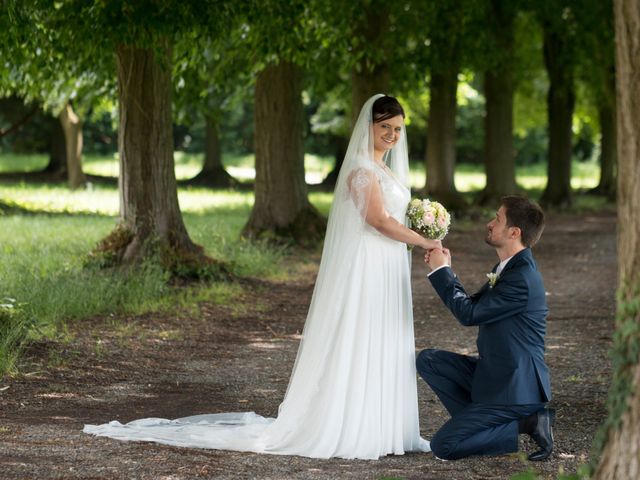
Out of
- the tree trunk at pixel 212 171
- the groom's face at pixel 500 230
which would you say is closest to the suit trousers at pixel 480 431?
the groom's face at pixel 500 230

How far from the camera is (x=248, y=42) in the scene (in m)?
15.4

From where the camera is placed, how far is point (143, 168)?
1373 centimetres

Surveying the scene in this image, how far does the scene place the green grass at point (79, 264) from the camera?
35.5ft

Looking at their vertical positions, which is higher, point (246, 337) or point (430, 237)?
point (430, 237)

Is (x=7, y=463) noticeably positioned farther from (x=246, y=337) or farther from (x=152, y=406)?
(x=246, y=337)

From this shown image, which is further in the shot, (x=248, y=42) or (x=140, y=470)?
(x=248, y=42)

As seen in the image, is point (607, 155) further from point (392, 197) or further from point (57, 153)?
point (392, 197)

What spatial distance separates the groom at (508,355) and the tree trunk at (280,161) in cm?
1233

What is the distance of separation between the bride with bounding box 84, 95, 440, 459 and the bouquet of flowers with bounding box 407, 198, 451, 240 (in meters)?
0.08

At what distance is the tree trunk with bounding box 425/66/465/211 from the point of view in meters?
27.6

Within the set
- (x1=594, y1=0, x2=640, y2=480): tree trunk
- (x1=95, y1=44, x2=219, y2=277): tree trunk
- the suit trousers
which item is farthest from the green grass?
(x1=594, y1=0, x2=640, y2=480): tree trunk

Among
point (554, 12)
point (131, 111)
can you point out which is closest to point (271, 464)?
point (131, 111)

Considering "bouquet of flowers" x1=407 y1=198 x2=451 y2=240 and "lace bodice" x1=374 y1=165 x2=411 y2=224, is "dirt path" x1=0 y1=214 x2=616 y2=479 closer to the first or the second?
"bouquet of flowers" x1=407 y1=198 x2=451 y2=240

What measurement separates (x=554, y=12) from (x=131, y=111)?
16706mm
